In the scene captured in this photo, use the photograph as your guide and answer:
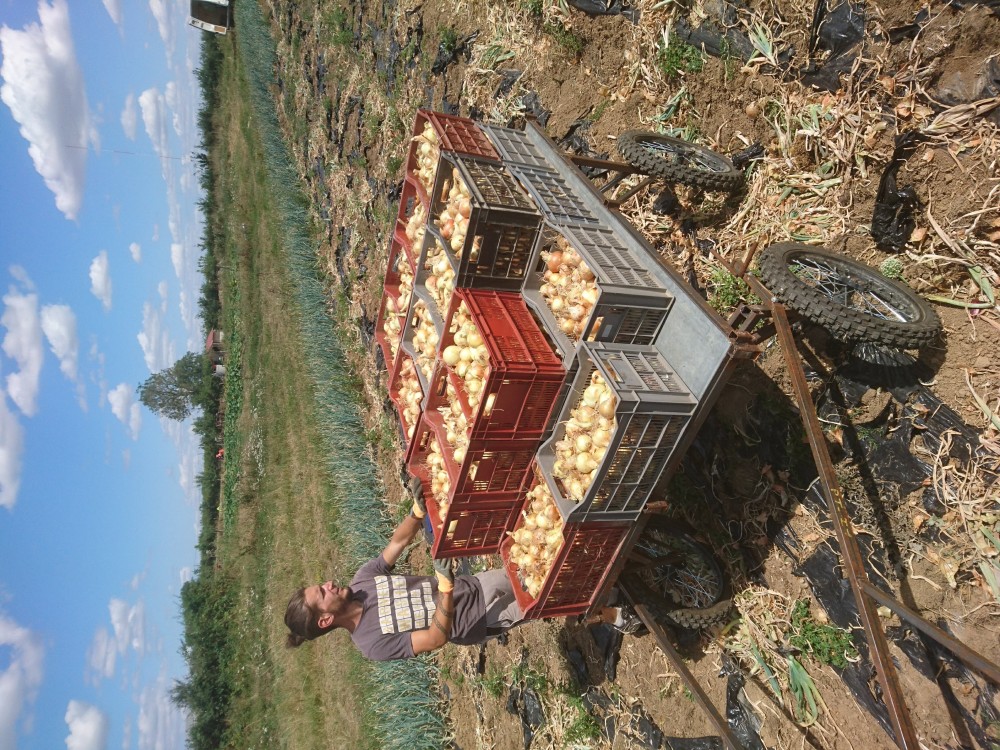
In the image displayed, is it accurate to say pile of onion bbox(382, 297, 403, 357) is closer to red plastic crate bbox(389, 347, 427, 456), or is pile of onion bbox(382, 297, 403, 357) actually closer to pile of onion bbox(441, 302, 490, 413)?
red plastic crate bbox(389, 347, 427, 456)

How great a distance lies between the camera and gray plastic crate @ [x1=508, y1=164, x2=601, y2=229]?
10.5ft

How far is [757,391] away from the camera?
3453mm

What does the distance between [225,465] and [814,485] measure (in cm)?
1450

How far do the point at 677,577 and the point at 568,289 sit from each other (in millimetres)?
2182

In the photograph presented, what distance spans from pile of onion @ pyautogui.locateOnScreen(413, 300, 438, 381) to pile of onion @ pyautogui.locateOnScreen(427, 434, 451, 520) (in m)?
0.55

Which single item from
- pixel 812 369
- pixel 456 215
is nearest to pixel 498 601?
pixel 812 369

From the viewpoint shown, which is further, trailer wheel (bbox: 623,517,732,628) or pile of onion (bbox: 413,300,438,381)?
pile of onion (bbox: 413,300,438,381)

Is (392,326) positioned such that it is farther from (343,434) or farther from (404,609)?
(343,434)

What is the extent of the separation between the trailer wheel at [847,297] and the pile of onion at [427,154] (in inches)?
94.7

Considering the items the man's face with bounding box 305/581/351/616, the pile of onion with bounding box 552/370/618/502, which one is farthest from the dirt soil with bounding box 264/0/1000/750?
the man's face with bounding box 305/581/351/616

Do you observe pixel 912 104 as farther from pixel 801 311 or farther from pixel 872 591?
pixel 872 591

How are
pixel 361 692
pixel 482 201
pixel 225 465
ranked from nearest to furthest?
pixel 482 201 < pixel 361 692 < pixel 225 465

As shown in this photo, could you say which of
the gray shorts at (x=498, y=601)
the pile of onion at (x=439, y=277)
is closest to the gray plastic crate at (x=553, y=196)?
the pile of onion at (x=439, y=277)

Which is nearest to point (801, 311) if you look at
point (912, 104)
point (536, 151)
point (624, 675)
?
point (912, 104)
